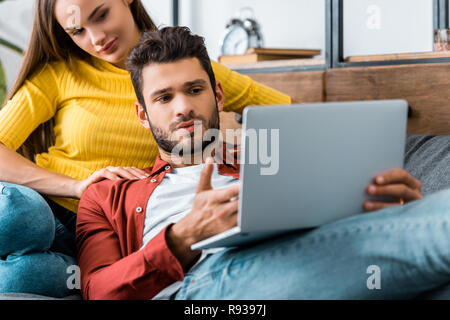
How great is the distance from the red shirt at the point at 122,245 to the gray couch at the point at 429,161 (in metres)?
0.48

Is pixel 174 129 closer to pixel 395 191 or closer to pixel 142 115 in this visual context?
pixel 142 115

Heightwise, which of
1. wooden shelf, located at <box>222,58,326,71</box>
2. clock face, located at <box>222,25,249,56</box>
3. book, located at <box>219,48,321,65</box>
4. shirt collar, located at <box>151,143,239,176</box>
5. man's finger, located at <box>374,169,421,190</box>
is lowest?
shirt collar, located at <box>151,143,239,176</box>

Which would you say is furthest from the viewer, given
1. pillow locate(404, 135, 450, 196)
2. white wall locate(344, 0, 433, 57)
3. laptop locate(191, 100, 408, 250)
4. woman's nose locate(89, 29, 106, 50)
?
white wall locate(344, 0, 433, 57)

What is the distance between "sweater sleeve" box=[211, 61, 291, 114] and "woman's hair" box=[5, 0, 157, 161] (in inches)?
10.0

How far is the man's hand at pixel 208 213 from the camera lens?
878 mm

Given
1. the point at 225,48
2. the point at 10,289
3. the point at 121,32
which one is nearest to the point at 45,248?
the point at 10,289

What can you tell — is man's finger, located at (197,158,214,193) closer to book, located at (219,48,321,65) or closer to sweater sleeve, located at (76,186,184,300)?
sweater sleeve, located at (76,186,184,300)

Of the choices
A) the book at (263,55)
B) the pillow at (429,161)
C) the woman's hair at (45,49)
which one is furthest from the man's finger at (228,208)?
the book at (263,55)

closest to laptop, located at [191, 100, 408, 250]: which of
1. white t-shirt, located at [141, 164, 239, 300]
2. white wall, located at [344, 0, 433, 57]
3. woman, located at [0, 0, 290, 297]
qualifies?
white t-shirt, located at [141, 164, 239, 300]

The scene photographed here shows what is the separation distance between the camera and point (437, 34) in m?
1.71

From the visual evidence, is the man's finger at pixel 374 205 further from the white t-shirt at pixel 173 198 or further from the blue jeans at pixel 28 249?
the blue jeans at pixel 28 249

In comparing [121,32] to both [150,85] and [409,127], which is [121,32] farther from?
[409,127]

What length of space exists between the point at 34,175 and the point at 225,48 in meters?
1.30

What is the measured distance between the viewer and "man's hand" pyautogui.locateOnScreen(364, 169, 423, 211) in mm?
869
